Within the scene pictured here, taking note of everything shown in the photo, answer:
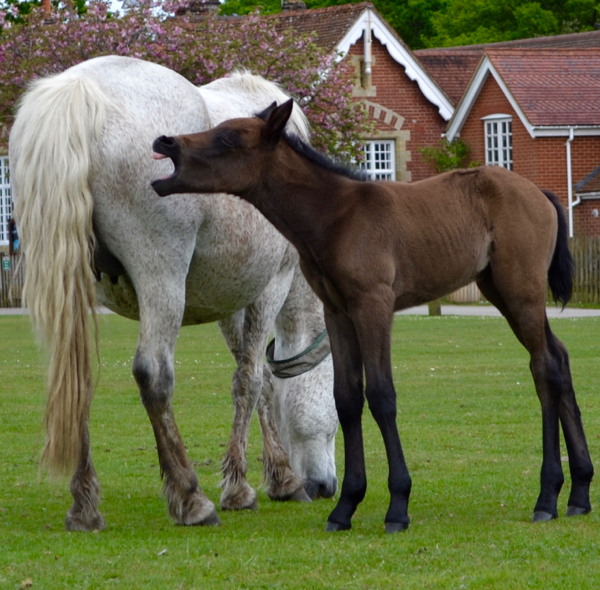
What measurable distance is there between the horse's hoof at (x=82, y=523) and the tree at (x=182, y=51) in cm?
1584

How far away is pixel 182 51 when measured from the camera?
862 inches

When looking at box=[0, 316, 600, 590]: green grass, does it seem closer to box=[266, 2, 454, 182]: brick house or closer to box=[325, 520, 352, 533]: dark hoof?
box=[325, 520, 352, 533]: dark hoof

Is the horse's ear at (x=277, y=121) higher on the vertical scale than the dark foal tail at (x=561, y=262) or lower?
higher

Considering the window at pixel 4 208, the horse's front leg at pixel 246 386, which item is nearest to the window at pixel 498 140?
the window at pixel 4 208

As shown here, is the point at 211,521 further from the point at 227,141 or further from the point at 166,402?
the point at 227,141

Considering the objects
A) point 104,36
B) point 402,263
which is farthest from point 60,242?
point 104,36

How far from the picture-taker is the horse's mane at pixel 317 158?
604 cm

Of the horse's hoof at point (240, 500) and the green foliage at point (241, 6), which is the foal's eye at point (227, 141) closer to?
the horse's hoof at point (240, 500)

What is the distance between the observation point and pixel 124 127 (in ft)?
19.8

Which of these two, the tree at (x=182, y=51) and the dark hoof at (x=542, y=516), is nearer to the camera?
the dark hoof at (x=542, y=516)

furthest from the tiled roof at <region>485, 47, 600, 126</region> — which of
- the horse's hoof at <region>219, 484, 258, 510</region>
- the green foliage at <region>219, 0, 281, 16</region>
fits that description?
the horse's hoof at <region>219, 484, 258, 510</region>

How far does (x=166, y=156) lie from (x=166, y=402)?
1.31m

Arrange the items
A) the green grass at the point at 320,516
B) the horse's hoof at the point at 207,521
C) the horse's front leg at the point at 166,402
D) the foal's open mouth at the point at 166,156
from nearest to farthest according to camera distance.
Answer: the green grass at the point at 320,516
the foal's open mouth at the point at 166,156
the horse's front leg at the point at 166,402
the horse's hoof at the point at 207,521

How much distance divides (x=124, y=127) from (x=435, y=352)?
40.7ft
